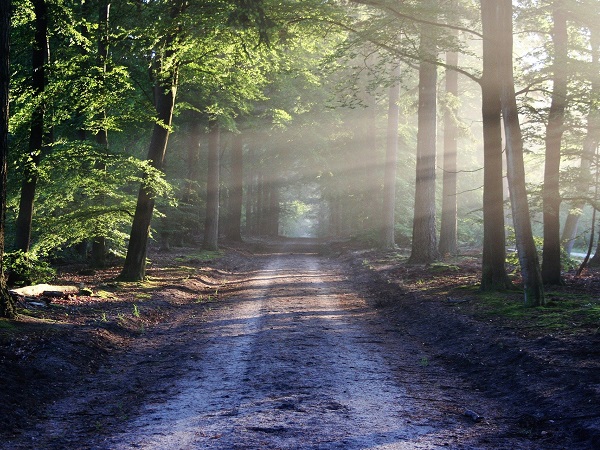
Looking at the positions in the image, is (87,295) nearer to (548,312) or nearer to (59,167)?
(59,167)

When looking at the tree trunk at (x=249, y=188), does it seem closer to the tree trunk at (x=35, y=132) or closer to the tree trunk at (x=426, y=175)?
the tree trunk at (x=426, y=175)

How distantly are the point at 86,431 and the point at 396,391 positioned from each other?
3.48 metres

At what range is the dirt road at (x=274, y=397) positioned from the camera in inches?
203

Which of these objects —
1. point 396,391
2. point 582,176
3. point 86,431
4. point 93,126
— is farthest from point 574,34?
point 86,431

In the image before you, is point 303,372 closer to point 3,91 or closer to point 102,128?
point 3,91

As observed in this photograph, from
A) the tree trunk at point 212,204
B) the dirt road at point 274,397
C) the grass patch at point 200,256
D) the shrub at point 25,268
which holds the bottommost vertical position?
the dirt road at point 274,397

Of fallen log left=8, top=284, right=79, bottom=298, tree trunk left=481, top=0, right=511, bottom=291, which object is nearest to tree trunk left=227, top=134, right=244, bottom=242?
tree trunk left=481, top=0, right=511, bottom=291

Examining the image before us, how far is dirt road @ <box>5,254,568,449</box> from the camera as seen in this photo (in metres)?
5.16

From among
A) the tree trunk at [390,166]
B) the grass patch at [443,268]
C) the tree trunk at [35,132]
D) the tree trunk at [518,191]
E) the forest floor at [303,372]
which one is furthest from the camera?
the tree trunk at [390,166]

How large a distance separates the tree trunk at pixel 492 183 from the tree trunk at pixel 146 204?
8.38m

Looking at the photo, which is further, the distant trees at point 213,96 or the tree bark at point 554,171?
the tree bark at point 554,171

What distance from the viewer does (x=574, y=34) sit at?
2005cm

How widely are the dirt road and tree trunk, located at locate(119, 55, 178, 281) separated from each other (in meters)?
5.26

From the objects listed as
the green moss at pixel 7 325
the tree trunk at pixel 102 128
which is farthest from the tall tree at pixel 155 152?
the green moss at pixel 7 325
